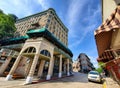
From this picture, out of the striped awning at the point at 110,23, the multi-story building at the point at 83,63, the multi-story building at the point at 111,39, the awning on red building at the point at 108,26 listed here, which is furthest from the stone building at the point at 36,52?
the multi-story building at the point at 83,63

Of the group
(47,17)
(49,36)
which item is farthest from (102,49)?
(47,17)

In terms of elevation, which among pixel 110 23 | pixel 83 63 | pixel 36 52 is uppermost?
pixel 83 63

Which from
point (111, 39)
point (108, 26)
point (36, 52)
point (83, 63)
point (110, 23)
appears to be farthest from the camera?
point (83, 63)

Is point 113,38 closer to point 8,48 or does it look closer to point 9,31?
point 8,48

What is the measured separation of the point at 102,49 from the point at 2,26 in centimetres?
2646

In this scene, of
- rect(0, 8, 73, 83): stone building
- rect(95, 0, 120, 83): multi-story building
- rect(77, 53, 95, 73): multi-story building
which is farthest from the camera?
rect(77, 53, 95, 73): multi-story building

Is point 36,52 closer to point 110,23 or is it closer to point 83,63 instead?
point 110,23

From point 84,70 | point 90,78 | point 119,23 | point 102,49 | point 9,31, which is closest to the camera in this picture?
point 119,23

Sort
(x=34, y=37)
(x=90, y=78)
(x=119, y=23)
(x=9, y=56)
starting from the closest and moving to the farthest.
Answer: (x=119, y=23)
(x=90, y=78)
(x=34, y=37)
(x=9, y=56)

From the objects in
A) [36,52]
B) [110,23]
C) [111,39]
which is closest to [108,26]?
[110,23]

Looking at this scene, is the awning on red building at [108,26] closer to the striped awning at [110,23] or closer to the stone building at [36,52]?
the striped awning at [110,23]

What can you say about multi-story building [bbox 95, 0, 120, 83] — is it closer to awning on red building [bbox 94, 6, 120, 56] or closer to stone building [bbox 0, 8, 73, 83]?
awning on red building [bbox 94, 6, 120, 56]

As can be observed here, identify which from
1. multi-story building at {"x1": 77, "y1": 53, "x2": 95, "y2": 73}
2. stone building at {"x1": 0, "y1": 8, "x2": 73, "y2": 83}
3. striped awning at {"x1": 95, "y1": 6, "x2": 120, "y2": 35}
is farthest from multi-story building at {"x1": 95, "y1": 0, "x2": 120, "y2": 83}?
multi-story building at {"x1": 77, "y1": 53, "x2": 95, "y2": 73}

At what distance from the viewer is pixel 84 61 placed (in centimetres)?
5447
